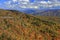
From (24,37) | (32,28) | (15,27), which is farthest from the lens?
(32,28)

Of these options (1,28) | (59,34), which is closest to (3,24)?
(1,28)

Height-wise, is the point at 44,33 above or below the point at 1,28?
below

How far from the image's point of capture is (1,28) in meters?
34.8

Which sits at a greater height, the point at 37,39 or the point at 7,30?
the point at 7,30

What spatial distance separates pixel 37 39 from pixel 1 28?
7459 millimetres

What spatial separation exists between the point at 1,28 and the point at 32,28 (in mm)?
7718

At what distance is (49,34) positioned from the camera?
3756 cm

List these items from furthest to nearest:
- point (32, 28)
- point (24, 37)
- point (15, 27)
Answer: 1. point (32, 28)
2. point (15, 27)
3. point (24, 37)

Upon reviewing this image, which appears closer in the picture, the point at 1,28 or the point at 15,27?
the point at 1,28

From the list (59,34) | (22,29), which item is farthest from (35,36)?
(59,34)

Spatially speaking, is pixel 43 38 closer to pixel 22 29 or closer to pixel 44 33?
pixel 44 33

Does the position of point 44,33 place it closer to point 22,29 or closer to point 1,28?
point 22,29

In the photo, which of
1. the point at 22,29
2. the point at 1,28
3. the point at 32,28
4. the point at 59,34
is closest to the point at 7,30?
the point at 1,28

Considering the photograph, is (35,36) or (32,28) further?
(32,28)
